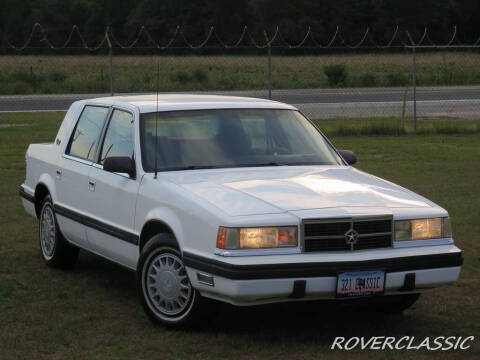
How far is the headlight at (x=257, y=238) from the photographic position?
5.78 meters

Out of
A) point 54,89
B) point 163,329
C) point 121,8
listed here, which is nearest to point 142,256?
point 163,329

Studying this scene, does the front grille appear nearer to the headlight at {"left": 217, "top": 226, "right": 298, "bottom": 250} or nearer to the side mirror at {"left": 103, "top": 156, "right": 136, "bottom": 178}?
the headlight at {"left": 217, "top": 226, "right": 298, "bottom": 250}

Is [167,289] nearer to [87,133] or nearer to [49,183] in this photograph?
[87,133]

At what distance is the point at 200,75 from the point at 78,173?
3026 centimetres

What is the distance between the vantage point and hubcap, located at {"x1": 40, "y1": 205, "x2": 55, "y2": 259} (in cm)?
838

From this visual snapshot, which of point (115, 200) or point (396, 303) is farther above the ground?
point (115, 200)

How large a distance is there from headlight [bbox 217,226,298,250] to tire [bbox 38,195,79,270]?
277 centimetres

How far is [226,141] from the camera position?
7172 millimetres

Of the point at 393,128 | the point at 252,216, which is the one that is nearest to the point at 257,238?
the point at 252,216

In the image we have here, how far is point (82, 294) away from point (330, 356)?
241cm

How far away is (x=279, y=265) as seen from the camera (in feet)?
18.7

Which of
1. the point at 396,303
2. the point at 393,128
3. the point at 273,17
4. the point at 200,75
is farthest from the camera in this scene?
the point at 273,17

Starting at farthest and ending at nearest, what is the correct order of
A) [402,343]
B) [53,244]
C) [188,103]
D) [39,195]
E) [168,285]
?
1. [39,195]
2. [53,244]
3. [188,103]
4. [168,285]
5. [402,343]

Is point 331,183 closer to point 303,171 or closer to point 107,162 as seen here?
point 303,171
